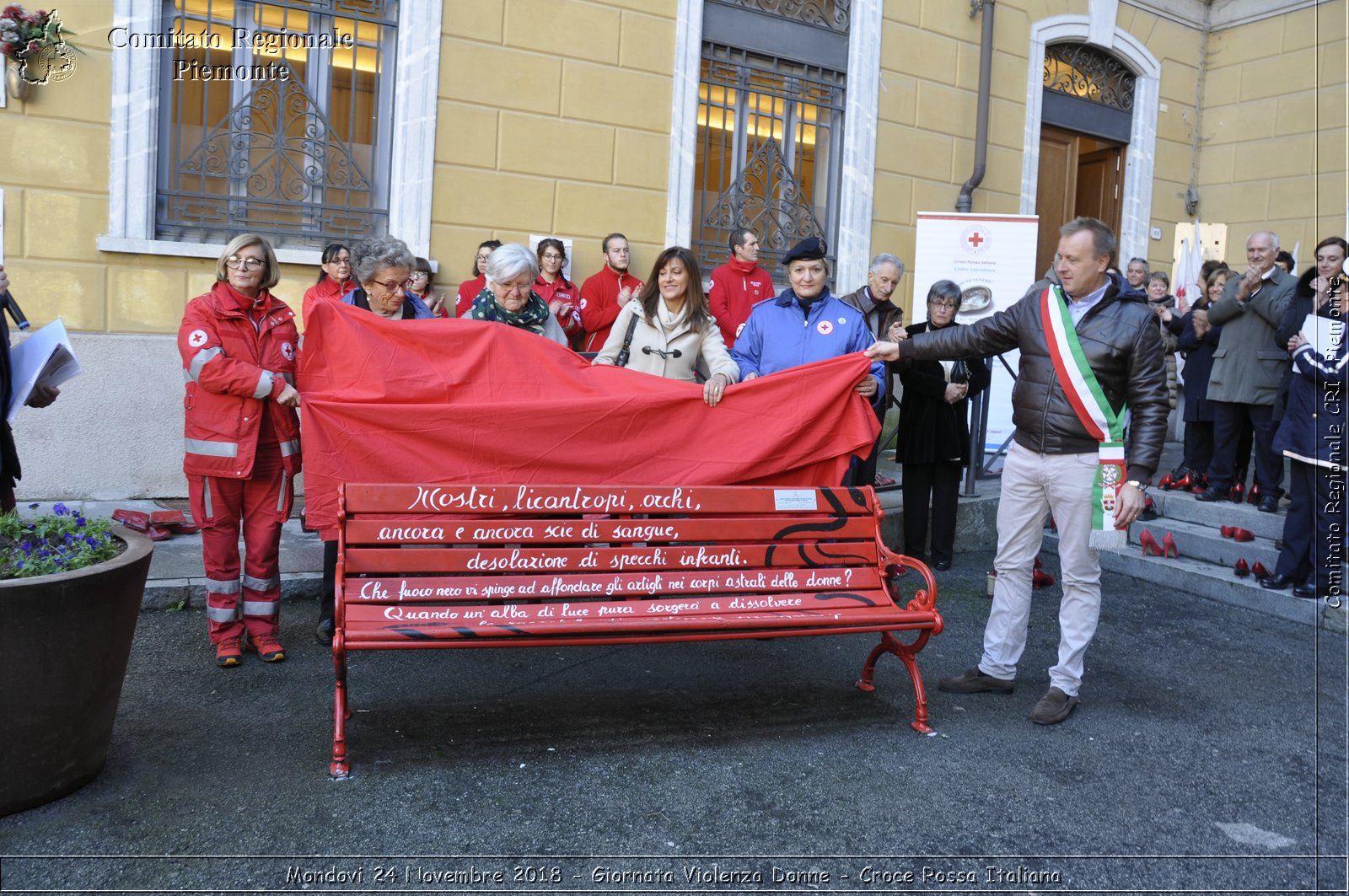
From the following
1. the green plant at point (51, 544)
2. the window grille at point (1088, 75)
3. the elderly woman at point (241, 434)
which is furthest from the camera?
the window grille at point (1088, 75)

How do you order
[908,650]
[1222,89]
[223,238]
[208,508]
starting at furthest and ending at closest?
[1222,89]
[223,238]
[208,508]
[908,650]

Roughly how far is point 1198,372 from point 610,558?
21.3ft


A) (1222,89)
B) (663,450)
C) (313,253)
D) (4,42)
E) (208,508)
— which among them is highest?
(1222,89)

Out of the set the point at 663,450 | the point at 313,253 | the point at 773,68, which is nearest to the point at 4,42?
the point at 313,253

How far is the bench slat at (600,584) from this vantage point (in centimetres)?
370

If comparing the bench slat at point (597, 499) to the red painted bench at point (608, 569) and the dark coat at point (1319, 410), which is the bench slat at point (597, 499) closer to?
the red painted bench at point (608, 569)

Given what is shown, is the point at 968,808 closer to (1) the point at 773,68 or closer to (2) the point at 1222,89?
(1) the point at 773,68

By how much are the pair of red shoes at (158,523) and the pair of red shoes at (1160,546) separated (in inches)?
244

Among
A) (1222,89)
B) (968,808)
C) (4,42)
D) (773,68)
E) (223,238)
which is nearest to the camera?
(968,808)

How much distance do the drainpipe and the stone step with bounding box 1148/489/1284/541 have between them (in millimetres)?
3737

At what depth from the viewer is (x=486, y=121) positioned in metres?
7.99

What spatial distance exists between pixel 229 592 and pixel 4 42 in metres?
4.22

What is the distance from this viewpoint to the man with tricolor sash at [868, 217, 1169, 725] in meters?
4.14

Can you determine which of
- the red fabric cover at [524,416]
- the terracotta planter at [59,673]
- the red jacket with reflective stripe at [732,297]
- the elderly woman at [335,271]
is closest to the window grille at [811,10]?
the red jacket with reflective stripe at [732,297]
